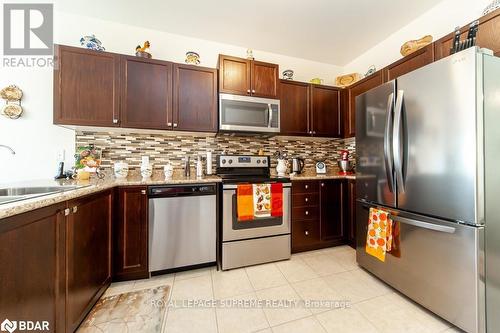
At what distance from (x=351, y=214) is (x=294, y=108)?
1.57m

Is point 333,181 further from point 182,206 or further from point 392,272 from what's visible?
point 182,206

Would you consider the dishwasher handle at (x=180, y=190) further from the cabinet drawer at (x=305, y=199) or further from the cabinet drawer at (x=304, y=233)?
the cabinet drawer at (x=304, y=233)

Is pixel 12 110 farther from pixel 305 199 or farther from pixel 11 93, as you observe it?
pixel 305 199

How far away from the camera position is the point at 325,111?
2.84 meters

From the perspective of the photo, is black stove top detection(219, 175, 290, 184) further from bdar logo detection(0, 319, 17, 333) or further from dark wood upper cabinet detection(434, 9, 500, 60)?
dark wood upper cabinet detection(434, 9, 500, 60)

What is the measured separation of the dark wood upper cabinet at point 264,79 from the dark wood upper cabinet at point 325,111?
2.12 feet

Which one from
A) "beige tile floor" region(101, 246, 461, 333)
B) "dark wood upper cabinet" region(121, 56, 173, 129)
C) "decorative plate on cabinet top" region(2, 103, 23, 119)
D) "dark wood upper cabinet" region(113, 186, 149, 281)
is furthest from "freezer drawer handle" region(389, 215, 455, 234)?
"decorative plate on cabinet top" region(2, 103, 23, 119)

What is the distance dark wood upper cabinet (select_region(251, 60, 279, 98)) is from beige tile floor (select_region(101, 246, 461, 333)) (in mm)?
1987

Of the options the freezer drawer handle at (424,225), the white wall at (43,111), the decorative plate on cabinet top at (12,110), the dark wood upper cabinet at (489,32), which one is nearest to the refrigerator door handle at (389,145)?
the freezer drawer handle at (424,225)

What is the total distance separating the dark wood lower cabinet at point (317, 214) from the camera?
2320mm

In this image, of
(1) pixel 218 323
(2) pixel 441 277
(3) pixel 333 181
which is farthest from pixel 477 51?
(1) pixel 218 323

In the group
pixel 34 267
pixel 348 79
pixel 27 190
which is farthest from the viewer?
pixel 348 79

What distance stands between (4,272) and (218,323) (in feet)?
3.71

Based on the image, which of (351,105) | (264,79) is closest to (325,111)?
(351,105)
